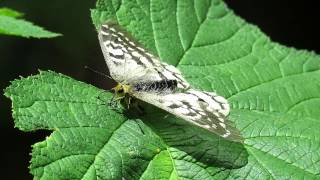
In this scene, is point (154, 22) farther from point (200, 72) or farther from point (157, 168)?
point (157, 168)

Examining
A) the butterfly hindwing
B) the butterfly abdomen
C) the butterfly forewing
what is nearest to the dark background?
the butterfly forewing

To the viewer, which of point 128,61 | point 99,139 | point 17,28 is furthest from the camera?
point 128,61

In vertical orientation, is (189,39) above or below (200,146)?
above

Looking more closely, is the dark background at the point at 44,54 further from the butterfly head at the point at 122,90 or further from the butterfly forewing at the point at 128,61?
the butterfly head at the point at 122,90

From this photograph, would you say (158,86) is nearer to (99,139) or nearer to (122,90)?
(122,90)

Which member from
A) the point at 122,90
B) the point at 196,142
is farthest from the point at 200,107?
the point at 122,90

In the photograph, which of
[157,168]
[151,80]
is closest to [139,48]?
[151,80]

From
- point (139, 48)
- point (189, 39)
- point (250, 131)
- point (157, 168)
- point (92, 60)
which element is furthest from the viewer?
point (92, 60)

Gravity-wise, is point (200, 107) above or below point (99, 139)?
above

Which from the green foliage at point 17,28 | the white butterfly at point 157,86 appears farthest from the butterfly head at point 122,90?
the green foliage at point 17,28
